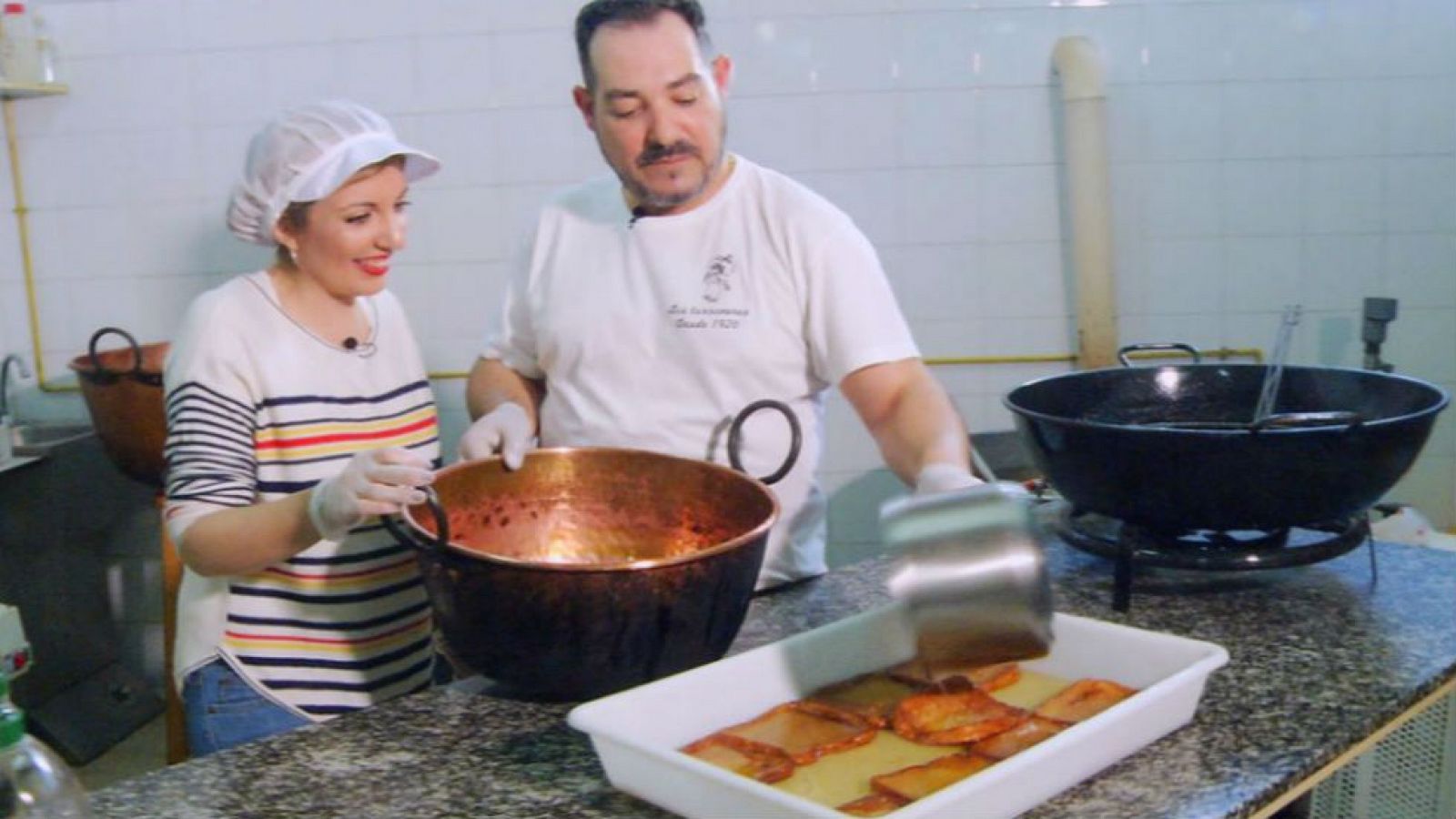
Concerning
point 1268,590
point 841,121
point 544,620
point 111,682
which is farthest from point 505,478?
point 111,682

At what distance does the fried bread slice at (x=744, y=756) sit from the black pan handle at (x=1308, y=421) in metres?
0.64

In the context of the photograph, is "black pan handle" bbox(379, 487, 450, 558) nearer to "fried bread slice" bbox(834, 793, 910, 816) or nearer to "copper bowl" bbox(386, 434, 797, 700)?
"copper bowl" bbox(386, 434, 797, 700)

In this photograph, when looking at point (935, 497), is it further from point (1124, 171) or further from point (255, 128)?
point (255, 128)

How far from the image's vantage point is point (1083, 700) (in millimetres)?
1136

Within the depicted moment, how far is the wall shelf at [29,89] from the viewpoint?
3.07 meters

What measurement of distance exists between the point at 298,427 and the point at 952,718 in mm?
924

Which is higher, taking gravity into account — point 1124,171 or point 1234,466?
point 1124,171

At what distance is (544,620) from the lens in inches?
44.7

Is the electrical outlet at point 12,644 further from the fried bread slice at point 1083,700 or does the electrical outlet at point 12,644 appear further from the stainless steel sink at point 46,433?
the fried bread slice at point 1083,700

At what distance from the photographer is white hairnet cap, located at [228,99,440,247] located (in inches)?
65.7

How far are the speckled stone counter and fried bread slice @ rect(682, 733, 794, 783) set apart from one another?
0.23 feet

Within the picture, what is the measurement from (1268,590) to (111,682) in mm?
2872

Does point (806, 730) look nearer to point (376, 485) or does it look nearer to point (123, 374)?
point (376, 485)

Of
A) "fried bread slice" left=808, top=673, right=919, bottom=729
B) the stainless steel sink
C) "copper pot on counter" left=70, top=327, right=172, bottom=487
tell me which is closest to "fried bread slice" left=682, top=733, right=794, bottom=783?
"fried bread slice" left=808, top=673, right=919, bottom=729
